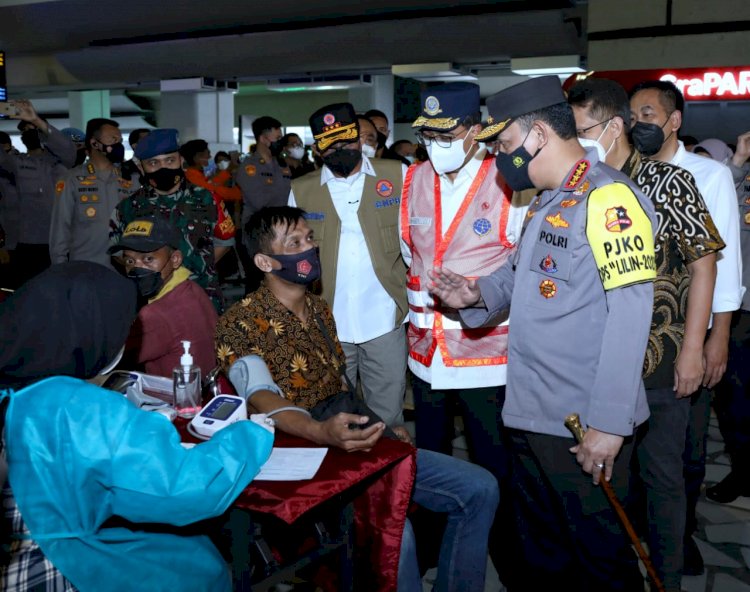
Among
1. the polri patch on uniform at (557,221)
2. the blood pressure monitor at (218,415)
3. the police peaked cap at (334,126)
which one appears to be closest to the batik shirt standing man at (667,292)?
the polri patch on uniform at (557,221)

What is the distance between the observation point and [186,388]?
2.25 m

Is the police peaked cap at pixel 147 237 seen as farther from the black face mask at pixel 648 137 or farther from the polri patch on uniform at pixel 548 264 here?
the black face mask at pixel 648 137

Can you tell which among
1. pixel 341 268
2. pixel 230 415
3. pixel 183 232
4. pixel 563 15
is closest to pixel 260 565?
pixel 230 415

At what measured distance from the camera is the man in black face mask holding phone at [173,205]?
12.5ft

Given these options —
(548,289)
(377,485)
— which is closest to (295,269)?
(377,485)

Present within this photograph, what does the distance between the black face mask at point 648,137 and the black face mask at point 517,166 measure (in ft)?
2.66

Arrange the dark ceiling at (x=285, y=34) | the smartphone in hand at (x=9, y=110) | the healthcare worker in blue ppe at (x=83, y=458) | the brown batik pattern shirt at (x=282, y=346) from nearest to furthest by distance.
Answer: the healthcare worker in blue ppe at (x=83, y=458)
the brown batik pattern shirt at (x=282, y=346)
the smartphone in hand at (x=9, y=110)
the dark ceiling at (x=285, y=34)

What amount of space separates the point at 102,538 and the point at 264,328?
0.97m

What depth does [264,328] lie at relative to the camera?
237cm

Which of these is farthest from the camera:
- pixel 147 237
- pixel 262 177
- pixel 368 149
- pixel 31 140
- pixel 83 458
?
pixel 31 140

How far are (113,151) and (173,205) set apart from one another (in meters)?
1.12

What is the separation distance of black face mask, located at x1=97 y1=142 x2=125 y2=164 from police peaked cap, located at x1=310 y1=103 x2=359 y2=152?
6.49 ft

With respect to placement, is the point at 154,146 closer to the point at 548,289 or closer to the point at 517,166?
the point at 517,166

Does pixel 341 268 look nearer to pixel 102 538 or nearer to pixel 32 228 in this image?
pixel 102 538
